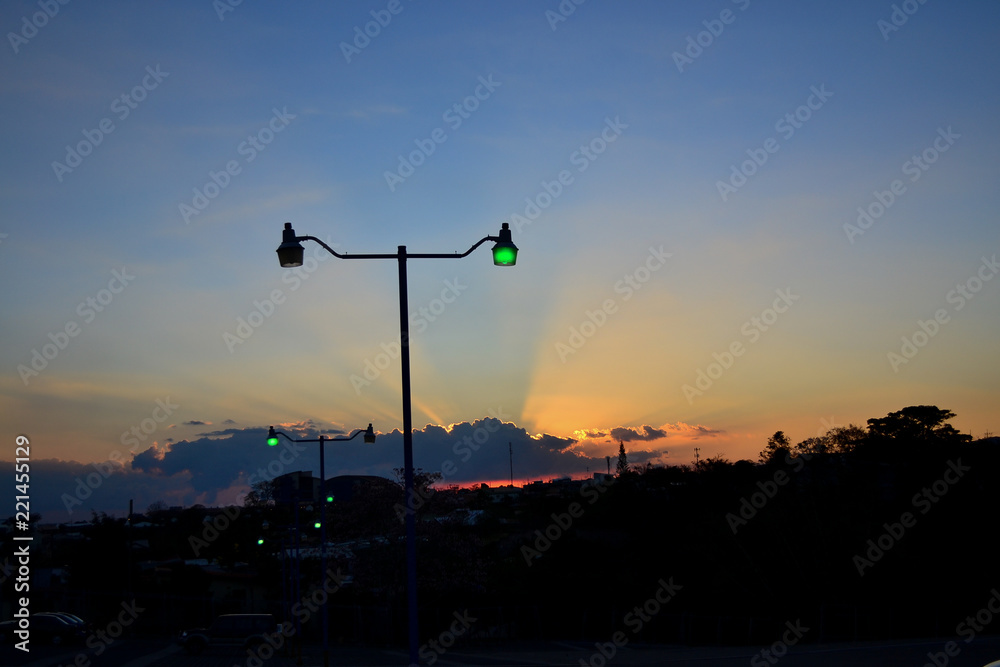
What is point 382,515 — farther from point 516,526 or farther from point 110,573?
point 516,526

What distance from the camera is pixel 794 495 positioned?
55875 mm

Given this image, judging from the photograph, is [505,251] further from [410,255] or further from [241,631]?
[241,631]

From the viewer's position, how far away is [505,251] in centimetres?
1359

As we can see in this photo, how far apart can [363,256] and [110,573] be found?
6059cm
